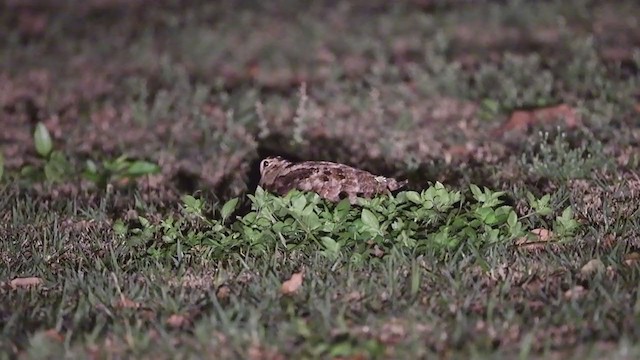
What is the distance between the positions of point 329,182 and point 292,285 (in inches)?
42.7

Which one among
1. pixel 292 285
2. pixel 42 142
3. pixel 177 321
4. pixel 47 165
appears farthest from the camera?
pixel 42 142

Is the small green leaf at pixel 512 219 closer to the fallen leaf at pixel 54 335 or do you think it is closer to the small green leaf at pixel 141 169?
the fallen leaf at pixel 54 335

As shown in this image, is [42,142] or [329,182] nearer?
[329,182]

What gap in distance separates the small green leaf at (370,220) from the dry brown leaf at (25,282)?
1.36 m

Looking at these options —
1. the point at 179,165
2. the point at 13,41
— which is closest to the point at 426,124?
the point at 179,165

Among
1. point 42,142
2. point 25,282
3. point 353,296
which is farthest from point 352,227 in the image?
point 42,142

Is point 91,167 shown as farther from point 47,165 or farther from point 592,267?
point 592,267

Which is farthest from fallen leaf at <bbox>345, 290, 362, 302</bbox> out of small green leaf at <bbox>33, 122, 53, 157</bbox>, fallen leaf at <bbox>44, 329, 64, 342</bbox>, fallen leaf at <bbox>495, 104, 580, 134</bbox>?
small green leaf at <bbox>33, 122, 53, 157</bbox>

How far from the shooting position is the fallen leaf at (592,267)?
426cm

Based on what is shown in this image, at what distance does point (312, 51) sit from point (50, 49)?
2.22 meters

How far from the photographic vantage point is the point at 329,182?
522 centimetres

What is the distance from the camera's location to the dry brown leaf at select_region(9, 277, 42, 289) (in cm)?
447

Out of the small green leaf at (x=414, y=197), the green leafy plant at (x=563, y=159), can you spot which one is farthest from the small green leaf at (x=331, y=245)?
the green leafy plant at (x=563, y=159)

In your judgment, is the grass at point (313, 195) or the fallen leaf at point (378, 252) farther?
the fallen leaf at point (378, 252)
